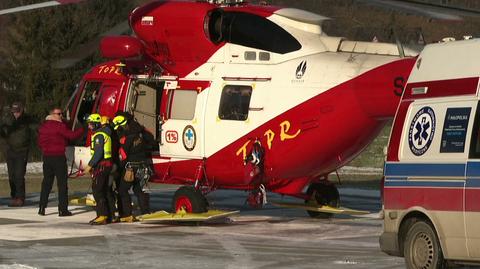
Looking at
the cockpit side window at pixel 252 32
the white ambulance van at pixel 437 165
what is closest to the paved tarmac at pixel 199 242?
the white ambulance van at pixel 437 165

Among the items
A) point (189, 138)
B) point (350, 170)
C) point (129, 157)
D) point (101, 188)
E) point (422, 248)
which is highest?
point (189, 138)

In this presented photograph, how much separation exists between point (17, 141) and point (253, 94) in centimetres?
607

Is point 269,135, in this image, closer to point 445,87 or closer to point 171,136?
point 171,136


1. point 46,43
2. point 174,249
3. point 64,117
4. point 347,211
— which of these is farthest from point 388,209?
point 46,43

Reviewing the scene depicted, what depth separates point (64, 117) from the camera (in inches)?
817

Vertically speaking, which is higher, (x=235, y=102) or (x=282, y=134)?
(x=235, y=102)

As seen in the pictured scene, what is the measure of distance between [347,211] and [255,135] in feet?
7.56

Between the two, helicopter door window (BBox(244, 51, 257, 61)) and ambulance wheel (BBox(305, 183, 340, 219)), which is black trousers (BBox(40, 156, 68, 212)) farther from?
ambulance wheel (BBox(305, 183, 340, 219))

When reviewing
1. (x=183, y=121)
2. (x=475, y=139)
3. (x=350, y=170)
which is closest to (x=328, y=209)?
(x=183, y=121)

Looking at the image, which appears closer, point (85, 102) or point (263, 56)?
point (263, 56)

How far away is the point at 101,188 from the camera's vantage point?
17.9 metres

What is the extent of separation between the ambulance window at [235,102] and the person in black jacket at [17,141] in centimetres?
534

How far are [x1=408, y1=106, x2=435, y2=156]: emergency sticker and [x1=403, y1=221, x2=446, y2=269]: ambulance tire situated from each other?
81 cm

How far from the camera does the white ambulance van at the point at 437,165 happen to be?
1116 cm
